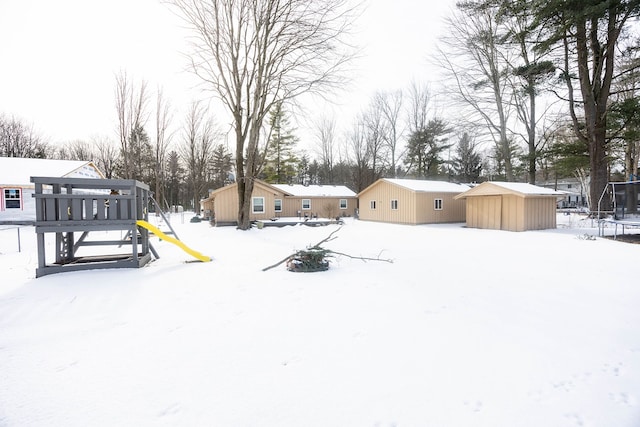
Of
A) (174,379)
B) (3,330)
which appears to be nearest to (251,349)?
Result: (174,379)

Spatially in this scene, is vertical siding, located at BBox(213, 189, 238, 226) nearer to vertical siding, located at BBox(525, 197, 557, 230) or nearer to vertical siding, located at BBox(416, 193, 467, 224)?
vertical siding, located at BBox(416, 193, 467, 224)

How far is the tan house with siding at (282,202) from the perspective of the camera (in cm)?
2100

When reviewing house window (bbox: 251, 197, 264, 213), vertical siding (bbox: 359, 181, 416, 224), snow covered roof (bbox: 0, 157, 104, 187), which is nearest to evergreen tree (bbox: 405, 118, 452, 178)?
vertical siding (bbox: 359, 181, 416, 224)

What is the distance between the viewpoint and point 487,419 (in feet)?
6.65

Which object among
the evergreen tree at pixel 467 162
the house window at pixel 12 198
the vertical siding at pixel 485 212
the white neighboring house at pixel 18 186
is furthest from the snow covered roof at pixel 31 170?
the evergreen tree at pixel 467 162

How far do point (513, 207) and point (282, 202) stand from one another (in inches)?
625

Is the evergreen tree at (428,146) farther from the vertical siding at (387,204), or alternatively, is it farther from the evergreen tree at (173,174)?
the evergreen tree at (173,174)

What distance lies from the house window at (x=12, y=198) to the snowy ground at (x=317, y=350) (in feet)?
63.2

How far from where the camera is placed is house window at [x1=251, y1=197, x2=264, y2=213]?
22.2m

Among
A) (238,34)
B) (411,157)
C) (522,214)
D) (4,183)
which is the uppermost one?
(238,34)

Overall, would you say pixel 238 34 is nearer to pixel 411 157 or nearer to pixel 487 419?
pixel 487 419

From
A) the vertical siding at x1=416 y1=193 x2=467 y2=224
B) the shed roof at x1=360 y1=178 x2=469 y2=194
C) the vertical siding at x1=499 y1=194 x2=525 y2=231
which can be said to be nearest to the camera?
the vertical siding at x1=499 y1=194 x2=525 y2=231

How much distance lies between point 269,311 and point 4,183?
965 inches

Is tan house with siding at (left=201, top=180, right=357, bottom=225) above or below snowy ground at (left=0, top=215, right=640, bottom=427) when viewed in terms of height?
above
